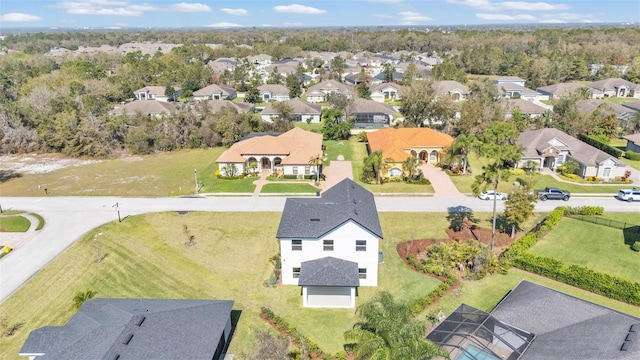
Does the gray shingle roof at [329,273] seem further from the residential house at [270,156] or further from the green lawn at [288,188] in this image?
the residential house at [270,156]

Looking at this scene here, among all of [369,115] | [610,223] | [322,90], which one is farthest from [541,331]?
[322,90]

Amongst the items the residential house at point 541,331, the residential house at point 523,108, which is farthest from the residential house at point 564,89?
the residential house at point 541,331

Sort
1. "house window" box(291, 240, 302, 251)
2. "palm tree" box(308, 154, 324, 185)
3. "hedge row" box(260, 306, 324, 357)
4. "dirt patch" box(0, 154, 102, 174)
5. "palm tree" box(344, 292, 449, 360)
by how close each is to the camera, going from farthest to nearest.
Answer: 1. "dirt patch" box(0, 154, 102, 174)
2. "palm tree" box(308, 154, 324, 185)
3. "house window" box(291, 240, 302, 251)
4. "hedge row" box(260, 306, 324, 357)
5. "palm tree" box(344, 292, 449, 360)

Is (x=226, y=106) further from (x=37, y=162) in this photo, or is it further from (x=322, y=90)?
(x=322, y=90)

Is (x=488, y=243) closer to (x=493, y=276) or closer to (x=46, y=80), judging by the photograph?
(x=493, y=276)

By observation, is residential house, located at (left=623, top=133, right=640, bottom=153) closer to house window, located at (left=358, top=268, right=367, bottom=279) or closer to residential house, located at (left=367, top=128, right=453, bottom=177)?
residential house, located at (left=367, top=128, right=453, bottom=177)

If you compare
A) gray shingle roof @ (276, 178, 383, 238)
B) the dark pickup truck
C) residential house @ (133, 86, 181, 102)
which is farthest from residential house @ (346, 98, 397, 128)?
residential house @ (133, 86, 181, 102)
